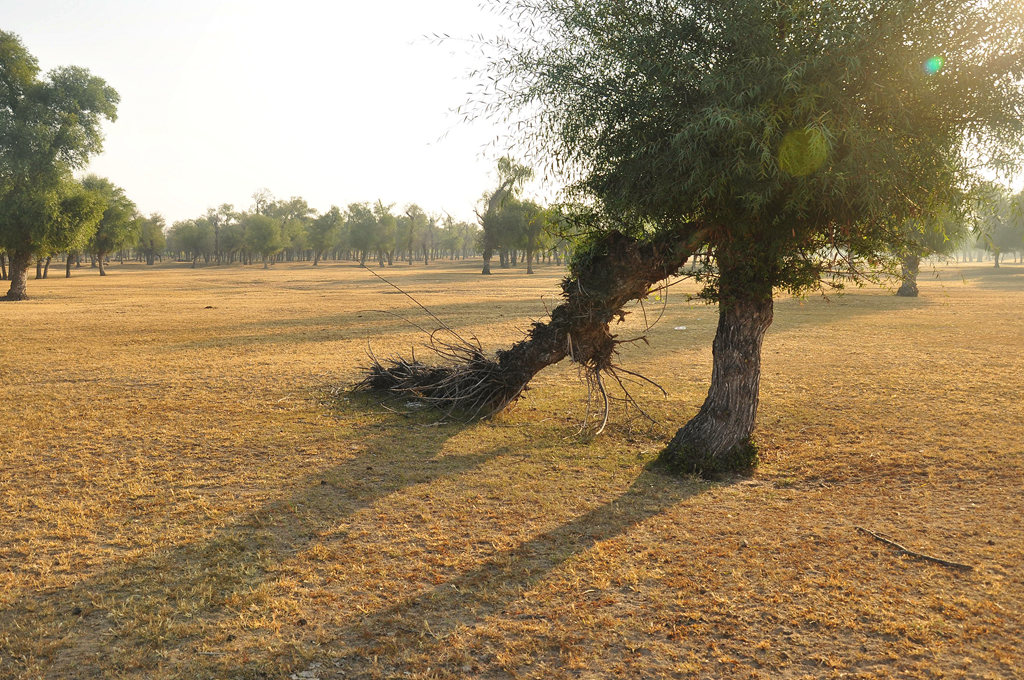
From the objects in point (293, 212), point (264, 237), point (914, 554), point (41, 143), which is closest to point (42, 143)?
point (41, 143)

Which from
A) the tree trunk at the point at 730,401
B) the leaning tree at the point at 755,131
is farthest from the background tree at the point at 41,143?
the tree trunk at the point at 730,401

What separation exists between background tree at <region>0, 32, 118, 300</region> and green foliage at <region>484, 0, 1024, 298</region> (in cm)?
3513

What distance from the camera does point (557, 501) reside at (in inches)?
306

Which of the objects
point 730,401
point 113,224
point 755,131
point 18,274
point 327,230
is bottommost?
point 730,401

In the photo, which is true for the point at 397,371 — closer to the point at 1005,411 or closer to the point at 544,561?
the point at 544,561

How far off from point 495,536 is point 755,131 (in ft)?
16.5

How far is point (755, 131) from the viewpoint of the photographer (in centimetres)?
711

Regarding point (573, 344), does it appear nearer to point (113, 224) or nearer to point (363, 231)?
point (113, 224)

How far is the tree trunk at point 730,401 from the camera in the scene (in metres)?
8.80

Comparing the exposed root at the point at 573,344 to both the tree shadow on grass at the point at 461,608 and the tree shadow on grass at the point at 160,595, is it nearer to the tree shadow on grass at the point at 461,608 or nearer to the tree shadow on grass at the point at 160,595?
the tree shadow on grass at the point at 461,608

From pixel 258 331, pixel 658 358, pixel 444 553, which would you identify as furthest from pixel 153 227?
pixel 444 553

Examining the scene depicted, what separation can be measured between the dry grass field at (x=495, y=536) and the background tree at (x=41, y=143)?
2572 centimetres

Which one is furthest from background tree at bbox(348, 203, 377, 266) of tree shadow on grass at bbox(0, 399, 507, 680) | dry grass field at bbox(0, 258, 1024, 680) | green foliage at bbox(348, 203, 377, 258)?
tree shadow on grass at bbox(0, 399, 507, 680)

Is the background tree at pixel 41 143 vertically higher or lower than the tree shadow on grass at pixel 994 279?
higher
